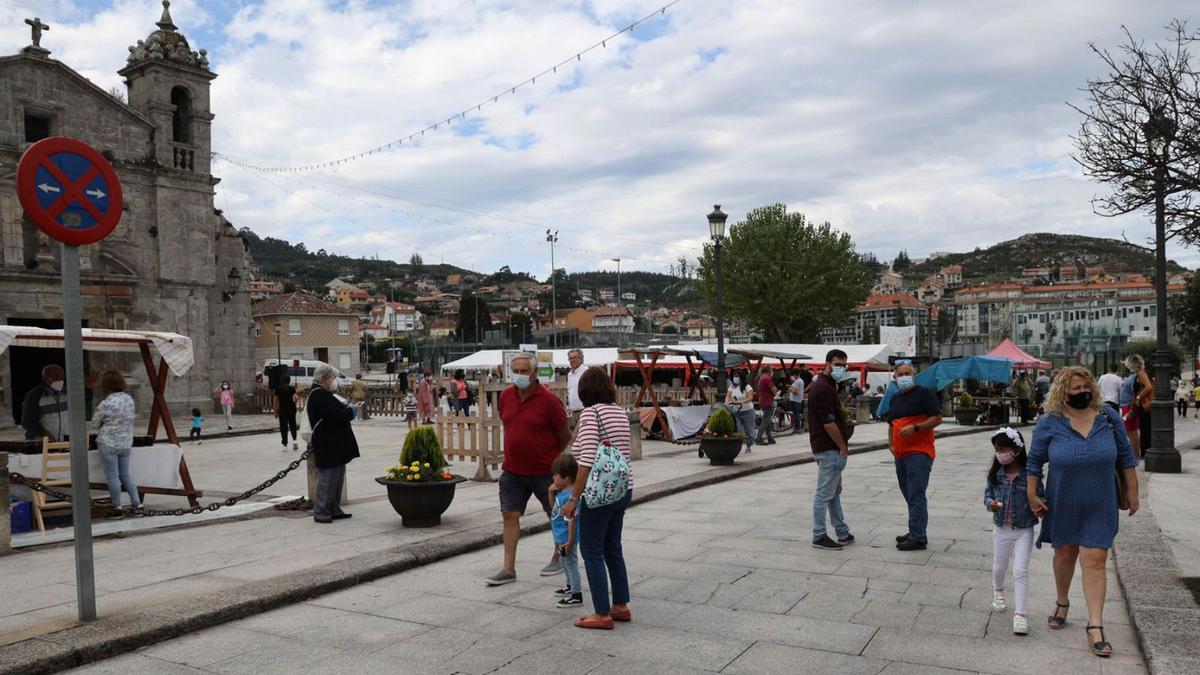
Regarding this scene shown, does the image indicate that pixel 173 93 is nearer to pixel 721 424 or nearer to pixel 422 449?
pixel 721 424

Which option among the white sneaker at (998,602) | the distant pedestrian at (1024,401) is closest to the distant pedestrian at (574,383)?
the white sneaker at (998,602)

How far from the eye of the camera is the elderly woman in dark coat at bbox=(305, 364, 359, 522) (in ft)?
29.9

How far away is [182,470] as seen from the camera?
10359mm

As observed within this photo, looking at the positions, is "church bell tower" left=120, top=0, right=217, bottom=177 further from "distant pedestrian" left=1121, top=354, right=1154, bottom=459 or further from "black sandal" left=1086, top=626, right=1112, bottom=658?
"black sandal" left=1086, top=626, right=1112, bottom=658

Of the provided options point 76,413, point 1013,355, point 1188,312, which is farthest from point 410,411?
point 1188,312

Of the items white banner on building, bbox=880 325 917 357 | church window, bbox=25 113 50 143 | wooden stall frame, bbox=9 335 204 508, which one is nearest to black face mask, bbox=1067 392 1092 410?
wooden stall frame, bbox=9 335 204 508

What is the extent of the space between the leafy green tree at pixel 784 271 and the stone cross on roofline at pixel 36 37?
3807 cm

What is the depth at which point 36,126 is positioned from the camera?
83.7 feet

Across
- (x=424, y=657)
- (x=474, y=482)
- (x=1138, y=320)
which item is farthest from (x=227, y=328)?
(x=1138, y=320)

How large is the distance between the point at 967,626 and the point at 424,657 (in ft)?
10.6

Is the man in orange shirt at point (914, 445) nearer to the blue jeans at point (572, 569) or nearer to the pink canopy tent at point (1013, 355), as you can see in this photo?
the blue jeans at point (572, 569)

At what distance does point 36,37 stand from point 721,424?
75.4ft

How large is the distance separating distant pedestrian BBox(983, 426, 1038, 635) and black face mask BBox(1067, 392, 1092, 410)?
44cm

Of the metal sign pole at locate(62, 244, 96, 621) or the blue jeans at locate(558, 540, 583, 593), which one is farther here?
the blue jeans at locate(558, 540, 583, 593)
